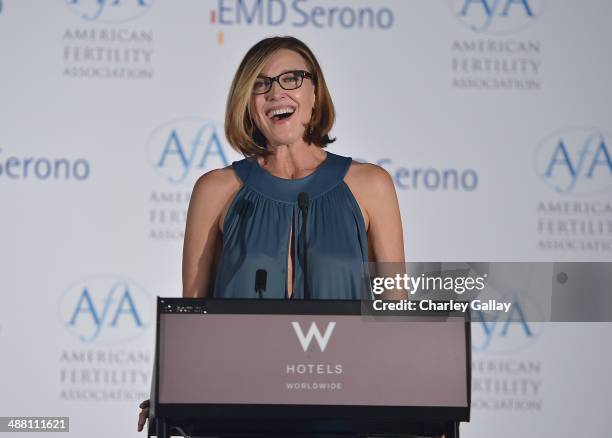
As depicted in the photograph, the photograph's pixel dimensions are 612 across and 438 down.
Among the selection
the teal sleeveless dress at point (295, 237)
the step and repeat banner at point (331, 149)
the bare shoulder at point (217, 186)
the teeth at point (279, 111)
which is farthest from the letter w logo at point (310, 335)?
the step and repeat banner at point (331, 149)

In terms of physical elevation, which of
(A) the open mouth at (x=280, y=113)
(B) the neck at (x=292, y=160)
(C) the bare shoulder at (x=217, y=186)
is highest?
(A) the open mouth at (x=280, y=113)

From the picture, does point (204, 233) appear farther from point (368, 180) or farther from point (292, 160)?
point (368, 180)

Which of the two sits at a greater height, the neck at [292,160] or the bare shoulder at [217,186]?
the neck at [292,160]

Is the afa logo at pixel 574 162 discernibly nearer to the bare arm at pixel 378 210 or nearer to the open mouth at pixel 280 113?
the bare arm at pixel 378 210

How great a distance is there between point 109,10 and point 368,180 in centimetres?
193

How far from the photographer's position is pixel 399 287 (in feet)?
7.92

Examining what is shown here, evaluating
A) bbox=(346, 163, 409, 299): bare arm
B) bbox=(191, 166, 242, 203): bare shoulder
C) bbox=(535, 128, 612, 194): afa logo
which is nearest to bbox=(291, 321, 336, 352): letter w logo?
bbox=(346, 163, 409, 299): bare arm

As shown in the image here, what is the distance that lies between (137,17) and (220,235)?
1846mm

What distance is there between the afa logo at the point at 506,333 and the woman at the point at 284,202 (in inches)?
63.6

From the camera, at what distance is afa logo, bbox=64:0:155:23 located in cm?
416

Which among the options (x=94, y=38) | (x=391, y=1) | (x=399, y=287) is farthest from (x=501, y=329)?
(x=94, y=38)

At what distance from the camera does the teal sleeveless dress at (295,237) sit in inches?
96.3

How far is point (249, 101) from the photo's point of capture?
2.76 meters

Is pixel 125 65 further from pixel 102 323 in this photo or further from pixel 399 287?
pixel 399 287
